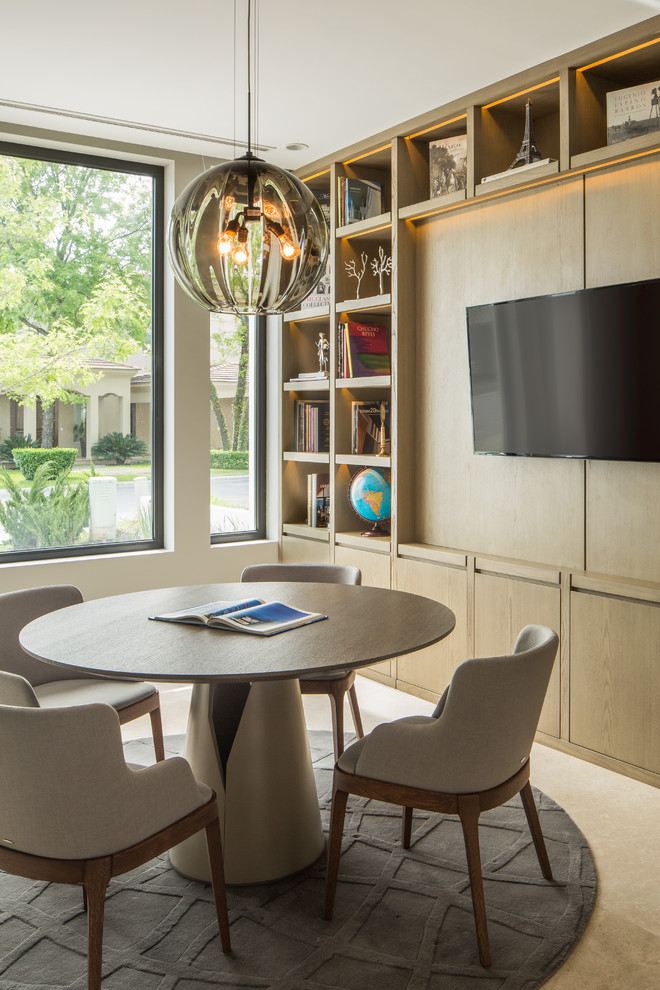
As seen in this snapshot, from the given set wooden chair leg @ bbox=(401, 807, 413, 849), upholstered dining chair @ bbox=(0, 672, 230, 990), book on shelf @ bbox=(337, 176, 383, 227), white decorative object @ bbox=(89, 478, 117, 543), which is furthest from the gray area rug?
book on shelf @ bbox=(337, 176, 383, 227)

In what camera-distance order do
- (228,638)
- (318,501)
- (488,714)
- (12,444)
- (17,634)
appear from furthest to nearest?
1. (318,501)
2. (12,444)
3. (17,634)
4. (228,638)
5. (488,714)

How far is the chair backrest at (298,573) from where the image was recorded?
3.74 m

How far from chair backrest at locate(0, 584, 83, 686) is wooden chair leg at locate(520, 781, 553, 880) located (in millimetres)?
1675

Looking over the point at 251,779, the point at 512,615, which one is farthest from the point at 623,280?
the point at 251,779

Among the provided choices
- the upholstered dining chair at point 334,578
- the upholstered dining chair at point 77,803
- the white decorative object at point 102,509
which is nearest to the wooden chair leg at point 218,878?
the upholstered dining chair at point 77,803

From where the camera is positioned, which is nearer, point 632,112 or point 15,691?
point 15,691

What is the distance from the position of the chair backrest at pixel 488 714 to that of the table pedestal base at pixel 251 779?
64cm

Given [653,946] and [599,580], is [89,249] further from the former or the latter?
[653,946]

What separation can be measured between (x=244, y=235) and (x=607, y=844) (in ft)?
7.40

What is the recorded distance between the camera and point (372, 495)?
4605mm

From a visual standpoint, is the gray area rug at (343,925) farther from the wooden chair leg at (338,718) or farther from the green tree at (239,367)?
the green tree at (239,367)

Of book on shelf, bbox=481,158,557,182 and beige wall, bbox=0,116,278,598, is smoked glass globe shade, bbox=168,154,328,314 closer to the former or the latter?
book on shelf, bbox=481,158,557,182

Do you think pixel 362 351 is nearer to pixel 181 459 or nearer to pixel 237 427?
pixel 237 427

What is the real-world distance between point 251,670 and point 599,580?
5.76ft
